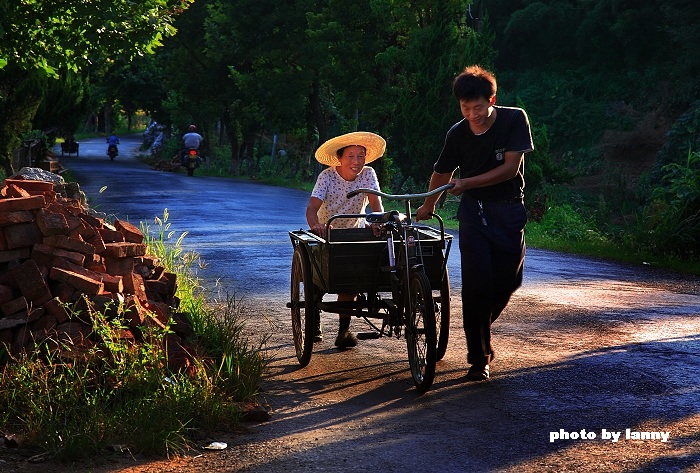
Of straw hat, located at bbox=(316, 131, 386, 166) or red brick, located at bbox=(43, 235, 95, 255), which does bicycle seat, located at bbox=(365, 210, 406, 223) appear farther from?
red brick, located at bbox=(43, 235, 95, 255)

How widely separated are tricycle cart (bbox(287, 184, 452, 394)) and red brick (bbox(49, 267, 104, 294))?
4.70ft

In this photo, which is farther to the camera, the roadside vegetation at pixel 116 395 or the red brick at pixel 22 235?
Result: the red brick at pixel 22 235

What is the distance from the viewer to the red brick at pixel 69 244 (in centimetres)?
718

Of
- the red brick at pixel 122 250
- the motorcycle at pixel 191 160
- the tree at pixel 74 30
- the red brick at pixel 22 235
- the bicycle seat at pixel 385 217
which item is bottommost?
the motorcycle at pixel 191 160

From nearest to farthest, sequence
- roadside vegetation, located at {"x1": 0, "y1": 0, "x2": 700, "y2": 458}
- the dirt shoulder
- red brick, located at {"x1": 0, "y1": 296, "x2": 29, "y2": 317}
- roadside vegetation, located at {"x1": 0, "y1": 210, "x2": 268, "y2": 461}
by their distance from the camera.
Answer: the dirt shoulder < roadside vegetation, located at {"x1": 0, "y1": 210, "x2": 268, "y2": 461} < roadside vegetation, located at {"x1": 0, "y1": 0, "x2": 700, "y2": 458} < red brick, located at {"x1": 0, "y1": 296, "x2": 29, "y2": 317}

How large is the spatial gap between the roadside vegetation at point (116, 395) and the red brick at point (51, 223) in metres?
0.73

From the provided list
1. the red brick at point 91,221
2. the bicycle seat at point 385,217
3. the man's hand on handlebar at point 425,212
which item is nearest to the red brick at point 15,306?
the red brick at point 91,221

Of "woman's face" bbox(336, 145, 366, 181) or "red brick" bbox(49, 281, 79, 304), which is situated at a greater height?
"woman's face" bbox(336, 145, 366, 181)

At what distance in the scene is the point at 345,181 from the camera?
851 centimetres

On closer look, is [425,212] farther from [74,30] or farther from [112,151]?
[112,151]

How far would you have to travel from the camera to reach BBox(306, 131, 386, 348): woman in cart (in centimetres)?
841

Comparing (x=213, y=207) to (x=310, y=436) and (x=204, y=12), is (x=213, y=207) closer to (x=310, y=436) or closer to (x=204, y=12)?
(x=310, y=436)

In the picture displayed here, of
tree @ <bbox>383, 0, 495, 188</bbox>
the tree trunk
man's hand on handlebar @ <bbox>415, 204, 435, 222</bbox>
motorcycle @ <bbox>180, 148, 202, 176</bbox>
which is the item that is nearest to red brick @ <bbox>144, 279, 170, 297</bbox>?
man's hand on handlebar @ <bbox>415, 204, 435, 222</bbox>

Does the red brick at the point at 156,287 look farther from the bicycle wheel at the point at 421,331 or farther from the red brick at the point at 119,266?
the bicycle wheel at the point at 421,331
